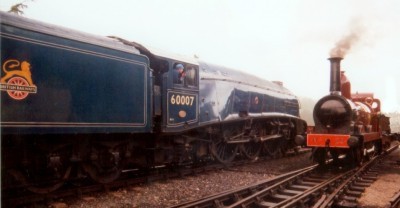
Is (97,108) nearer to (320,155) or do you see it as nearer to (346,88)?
(320,155)

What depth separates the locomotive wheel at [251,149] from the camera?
12823 mm

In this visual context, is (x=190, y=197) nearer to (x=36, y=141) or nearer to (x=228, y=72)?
(x=36, y=141)

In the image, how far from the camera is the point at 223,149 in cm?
1179

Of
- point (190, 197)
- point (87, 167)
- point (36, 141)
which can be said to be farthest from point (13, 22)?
point (190, 197)

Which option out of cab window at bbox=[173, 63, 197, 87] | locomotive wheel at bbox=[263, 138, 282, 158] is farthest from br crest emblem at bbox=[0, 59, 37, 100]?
locomotive wheel at bbox=[263, 138, 282, 158]

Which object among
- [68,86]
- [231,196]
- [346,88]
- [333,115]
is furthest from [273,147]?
[68,86]

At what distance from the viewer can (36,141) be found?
633cm

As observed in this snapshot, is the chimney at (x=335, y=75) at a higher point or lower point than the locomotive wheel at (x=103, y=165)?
higher

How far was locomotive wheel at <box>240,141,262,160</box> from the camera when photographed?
12823 millimetres

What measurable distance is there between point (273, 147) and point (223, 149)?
162 inches

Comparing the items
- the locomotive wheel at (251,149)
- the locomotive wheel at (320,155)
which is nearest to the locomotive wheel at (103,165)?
the locomotive wheel at (251,149)

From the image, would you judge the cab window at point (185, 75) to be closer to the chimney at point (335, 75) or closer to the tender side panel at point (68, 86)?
the tender side panel at point (68, 86)

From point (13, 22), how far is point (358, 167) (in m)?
9.36

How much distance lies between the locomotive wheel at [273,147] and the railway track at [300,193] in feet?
15.1
